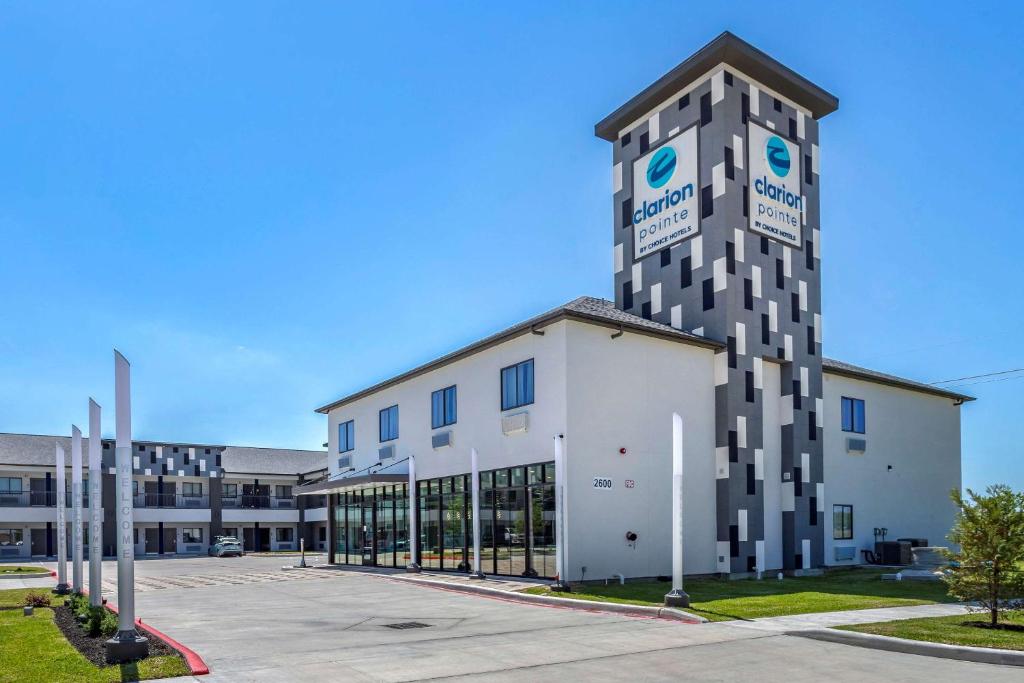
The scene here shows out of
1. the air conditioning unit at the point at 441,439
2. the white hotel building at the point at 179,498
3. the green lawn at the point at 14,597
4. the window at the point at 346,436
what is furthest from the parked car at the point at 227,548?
the air conditioning unit at the point at 441,439

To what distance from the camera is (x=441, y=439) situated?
1154 inches

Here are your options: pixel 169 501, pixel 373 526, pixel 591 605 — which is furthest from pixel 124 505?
pixel 169 501

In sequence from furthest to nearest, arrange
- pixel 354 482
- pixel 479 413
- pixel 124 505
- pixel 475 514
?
pixel 354 482, pixel 479 413, pixel 475 514, pixel 124 505

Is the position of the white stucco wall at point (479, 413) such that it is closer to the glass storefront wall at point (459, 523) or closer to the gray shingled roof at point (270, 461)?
the glass storefront wall at point (459, 523)

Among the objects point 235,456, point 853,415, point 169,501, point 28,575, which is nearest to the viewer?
point 853,415

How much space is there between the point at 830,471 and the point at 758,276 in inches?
312

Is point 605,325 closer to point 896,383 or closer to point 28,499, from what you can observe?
point 896,383

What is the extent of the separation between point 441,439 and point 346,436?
10.9 m

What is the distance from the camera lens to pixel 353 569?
34.0 meters

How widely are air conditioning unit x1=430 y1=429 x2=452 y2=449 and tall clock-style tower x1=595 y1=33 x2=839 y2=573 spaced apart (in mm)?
8147

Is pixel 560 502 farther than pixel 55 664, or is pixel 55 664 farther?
pixel 560 502

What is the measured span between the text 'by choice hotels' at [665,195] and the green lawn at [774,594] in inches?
456

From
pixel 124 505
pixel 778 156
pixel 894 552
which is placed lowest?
pixel 894 552

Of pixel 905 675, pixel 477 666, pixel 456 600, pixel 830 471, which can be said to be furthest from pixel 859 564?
pixel 477 666
